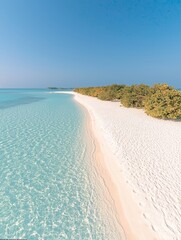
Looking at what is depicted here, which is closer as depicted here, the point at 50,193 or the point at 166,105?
the point at 50,193

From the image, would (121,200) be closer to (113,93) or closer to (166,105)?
(166,105)

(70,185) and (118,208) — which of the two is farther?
(70,185)

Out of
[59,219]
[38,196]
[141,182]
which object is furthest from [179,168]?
[38,196]

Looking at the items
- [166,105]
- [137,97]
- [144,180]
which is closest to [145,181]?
[144,180]

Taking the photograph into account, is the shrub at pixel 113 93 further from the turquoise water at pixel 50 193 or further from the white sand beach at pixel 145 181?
the turquoise water at pixel 50 193

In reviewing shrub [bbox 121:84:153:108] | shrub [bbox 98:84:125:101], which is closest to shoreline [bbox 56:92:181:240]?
shrub [bbox 121:84:153:108]

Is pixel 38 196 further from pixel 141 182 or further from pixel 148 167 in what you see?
pixel 148 167

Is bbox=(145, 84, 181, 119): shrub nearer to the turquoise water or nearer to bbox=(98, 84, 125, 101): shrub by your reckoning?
the turquoise water

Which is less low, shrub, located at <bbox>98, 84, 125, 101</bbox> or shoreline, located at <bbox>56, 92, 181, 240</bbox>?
shrub, located at <bbox>98, 84, 125, 101</bbox>
